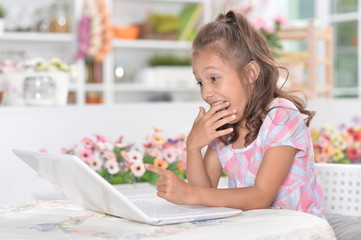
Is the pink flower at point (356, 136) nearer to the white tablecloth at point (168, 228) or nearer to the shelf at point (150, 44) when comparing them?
the white tablecloth at point (168, 228)

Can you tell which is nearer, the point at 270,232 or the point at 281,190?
the point at 270,232

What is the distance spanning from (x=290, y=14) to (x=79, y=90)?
2554 millimetres

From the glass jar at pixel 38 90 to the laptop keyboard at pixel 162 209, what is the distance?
1.51 m

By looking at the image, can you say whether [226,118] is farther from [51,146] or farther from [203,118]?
[51,146]

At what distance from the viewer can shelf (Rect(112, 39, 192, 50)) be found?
5719mm

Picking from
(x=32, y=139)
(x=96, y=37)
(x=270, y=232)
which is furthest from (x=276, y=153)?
(x=96, y=37)

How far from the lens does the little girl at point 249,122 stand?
4.75 feet

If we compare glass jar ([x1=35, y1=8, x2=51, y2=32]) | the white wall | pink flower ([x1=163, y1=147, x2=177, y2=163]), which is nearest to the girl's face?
pink flower ([x1=163, y1=147, x2=177, y2=163])

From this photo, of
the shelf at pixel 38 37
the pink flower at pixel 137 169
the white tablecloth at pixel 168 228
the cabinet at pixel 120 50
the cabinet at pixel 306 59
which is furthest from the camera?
the cabinet at pixel 120 50

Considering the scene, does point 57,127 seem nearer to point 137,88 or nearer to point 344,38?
point 137,88

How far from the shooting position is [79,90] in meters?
5.60

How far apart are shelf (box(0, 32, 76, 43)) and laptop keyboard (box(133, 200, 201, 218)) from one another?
417cm

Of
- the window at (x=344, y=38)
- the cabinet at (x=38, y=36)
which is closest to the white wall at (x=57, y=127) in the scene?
the cabinet at (x=38, y=36)

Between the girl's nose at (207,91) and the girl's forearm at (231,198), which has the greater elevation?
the girl's nose at (207,91)
